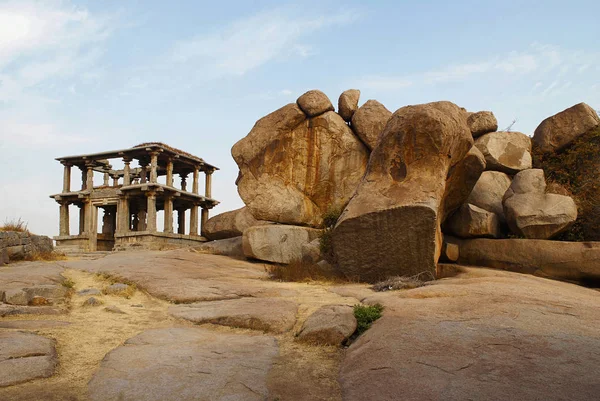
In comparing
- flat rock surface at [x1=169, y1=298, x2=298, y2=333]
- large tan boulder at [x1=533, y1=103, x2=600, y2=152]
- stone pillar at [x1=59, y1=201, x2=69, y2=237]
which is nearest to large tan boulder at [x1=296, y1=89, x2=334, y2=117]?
large tan boulder at [x1=533, y1=103, x2=600, y2=152]

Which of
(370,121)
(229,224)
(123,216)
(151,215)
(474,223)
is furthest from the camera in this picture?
(123,216)

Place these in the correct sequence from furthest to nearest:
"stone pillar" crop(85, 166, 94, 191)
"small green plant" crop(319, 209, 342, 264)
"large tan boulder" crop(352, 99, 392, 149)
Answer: "stone pillar" crop(85, 166, 94, 191), "large tan boulder" crop(352, 99, 392, 149), "small green plant" crop(319, 209, 342, 264)

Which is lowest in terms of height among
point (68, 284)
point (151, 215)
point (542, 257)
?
point (68, 284)

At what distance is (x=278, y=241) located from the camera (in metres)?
11.3

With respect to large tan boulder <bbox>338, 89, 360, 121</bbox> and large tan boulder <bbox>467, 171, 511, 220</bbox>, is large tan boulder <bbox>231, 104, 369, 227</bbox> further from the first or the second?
large tan boulder <bbox>467, 171, 511, 220</bbox>

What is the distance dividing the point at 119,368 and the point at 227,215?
1403cm

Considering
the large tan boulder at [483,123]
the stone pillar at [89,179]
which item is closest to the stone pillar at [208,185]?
the stone pillar at [89,179]

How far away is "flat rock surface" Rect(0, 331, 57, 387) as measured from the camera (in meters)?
3.87

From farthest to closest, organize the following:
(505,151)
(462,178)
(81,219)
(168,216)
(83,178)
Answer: (81,219) < (83,178) < (168,216) < (505,151) < (462,178)

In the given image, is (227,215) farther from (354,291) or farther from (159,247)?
(354,291)

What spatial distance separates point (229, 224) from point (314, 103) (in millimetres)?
6955

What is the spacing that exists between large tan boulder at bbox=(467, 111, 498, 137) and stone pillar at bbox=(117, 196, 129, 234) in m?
19.2

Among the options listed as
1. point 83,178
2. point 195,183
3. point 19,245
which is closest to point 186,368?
point 19,245

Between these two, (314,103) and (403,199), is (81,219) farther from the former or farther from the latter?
(403,199)
